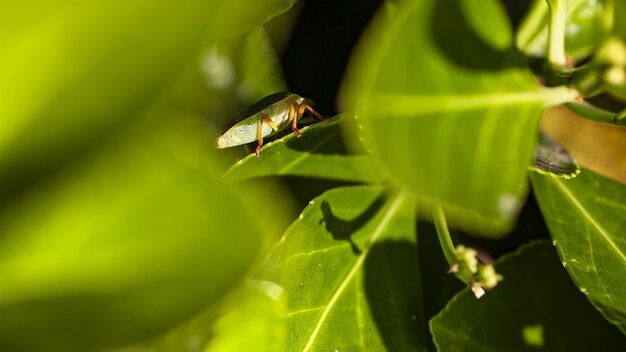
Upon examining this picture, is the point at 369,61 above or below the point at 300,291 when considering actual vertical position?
above

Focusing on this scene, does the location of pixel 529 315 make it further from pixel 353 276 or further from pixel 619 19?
pixel 619 19

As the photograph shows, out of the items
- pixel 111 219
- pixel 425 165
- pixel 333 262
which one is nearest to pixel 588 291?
pixel 333 262

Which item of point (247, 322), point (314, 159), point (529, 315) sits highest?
point (247, 322)

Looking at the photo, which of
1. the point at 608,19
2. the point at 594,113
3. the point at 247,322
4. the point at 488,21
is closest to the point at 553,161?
the point at 594,113

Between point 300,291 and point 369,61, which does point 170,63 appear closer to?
point 369,61

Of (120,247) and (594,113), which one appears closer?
(120,247)

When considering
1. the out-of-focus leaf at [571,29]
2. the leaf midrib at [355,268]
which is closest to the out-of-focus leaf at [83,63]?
the leaf midrib at [355,268]

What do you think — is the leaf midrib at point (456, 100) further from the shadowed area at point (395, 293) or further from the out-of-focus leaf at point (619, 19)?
the shadowed area at point (395, 293)
